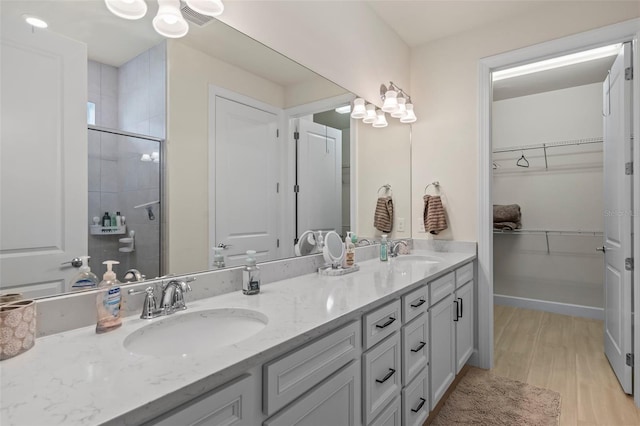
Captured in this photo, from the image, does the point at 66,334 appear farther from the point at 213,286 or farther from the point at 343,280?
the point at 343,280

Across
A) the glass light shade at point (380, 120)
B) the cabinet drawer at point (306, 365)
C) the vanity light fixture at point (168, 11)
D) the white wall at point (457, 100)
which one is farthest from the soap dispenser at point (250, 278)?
the white wall at point (457, 100)

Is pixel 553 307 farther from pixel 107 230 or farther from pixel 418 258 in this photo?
pixel 107 230

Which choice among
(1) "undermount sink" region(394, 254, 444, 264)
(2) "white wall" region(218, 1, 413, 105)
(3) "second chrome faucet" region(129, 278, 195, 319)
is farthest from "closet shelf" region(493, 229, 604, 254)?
(3) "second chrome faucet" region(129, 278, 195, 319)

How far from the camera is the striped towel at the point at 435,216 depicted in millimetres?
2652

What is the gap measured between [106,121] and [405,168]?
2.31 metres

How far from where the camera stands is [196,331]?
1074 mm

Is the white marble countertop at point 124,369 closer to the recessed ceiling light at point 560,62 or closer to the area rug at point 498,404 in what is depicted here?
the area rug at point 498,404

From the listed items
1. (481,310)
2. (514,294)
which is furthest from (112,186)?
(514,294)

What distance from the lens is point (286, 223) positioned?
175 centimetres

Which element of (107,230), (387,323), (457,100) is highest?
(457,100)

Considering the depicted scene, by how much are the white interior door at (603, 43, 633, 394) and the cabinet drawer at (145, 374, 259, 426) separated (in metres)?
2.46

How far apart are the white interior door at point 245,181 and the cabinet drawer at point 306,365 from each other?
23.4 inches

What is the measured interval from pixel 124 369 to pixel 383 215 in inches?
85.2

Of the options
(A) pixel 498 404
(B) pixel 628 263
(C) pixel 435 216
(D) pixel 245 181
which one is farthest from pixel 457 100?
(A) pixel 498 404
